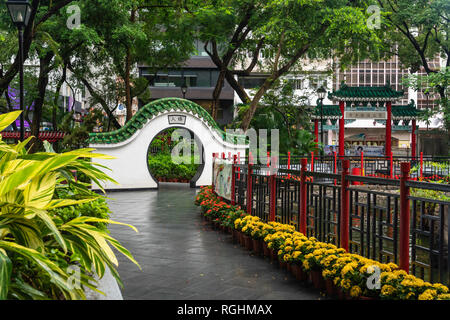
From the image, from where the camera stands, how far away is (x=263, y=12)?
18.2m

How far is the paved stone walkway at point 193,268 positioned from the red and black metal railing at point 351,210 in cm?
82

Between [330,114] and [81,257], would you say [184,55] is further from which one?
[81,257]

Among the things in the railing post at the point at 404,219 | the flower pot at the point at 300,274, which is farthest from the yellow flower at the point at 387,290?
the flower pot at the point at 300,274

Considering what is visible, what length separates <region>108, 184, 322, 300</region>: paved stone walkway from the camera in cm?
471

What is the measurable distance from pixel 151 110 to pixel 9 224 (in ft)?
48.0

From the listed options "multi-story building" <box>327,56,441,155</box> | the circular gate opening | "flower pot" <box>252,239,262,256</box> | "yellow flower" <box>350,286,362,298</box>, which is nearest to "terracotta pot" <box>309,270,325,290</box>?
"yellow flower" <box>350,286,362,298</box>

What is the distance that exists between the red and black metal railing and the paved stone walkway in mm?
819

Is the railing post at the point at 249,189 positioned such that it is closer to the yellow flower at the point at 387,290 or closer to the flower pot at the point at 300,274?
the flower pot at the point at 300,274

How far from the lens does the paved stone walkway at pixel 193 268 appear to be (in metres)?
4.71

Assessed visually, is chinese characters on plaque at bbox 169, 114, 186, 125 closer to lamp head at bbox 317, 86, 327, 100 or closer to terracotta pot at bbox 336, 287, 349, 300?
lamp head at bbox 317, 86, 327, 100

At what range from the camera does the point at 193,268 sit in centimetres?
579

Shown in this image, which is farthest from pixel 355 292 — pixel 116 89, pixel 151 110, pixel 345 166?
pixel 116 89

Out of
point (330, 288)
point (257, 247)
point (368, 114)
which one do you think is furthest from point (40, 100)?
point (330, 288)

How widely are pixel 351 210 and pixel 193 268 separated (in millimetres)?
2163
